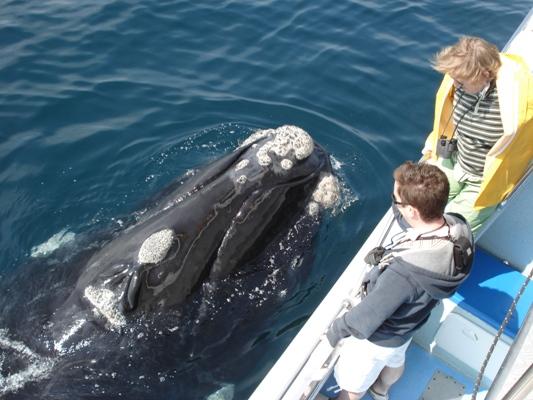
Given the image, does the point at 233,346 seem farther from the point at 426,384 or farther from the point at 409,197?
the point at 409,197

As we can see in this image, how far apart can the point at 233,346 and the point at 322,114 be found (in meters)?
6.54

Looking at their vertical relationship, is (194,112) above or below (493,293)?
below

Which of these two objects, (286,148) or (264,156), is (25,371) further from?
(286,148)

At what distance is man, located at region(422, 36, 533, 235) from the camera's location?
230 inches

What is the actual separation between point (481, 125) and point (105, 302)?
4672 millimetres

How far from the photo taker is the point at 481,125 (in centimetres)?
640

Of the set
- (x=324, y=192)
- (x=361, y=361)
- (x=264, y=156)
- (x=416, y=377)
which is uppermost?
(x=264, y=156)

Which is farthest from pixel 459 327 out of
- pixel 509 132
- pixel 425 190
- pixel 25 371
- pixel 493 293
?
pixel 25 371

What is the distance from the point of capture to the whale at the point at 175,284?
20.5 ft

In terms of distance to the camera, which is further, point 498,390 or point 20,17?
point 20,17

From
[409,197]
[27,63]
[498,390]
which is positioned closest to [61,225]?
[27,63]

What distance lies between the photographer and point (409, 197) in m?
4.59

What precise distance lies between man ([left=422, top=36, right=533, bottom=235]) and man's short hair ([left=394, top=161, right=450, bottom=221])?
1.74 m

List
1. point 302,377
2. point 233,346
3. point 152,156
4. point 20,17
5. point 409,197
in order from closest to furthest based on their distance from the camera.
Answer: point 409,197, point 302,377, point 233,346, point 152,156, point 20,17
